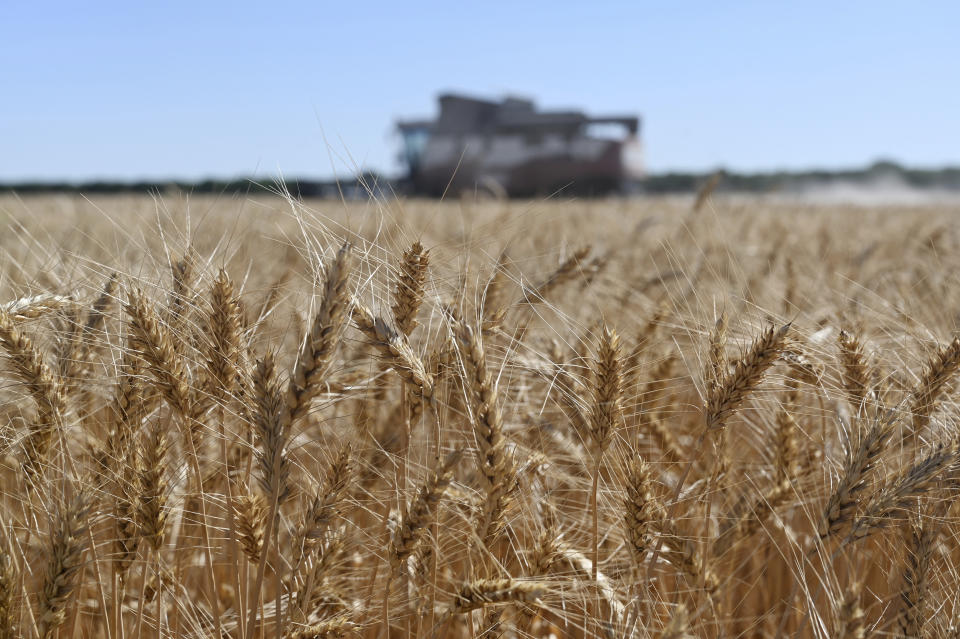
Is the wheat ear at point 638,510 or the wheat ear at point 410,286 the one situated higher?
the wheat ear at point 410,286

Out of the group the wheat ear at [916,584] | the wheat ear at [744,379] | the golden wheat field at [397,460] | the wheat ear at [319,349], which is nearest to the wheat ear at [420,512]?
the golden wheat field at [397,460]

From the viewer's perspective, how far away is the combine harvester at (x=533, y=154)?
826 inches

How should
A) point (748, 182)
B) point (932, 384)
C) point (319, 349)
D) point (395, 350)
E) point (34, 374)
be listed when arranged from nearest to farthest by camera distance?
point (319, 349) < point (395, 350) < point (34, 374) < point (932, 384) < point (748, 182)

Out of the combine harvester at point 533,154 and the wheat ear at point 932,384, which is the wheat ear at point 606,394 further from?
the combine harvester at point 533,154

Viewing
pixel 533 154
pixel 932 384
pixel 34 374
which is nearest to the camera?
pixel 34 374

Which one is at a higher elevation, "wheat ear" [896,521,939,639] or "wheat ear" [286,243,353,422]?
"wheat ear" [286,243,353,422]

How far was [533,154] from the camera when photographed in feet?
68.9

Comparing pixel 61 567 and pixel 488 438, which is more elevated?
pixel 488 438

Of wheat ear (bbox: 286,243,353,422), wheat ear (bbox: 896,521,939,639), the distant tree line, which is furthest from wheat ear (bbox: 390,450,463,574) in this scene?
the distant tree line

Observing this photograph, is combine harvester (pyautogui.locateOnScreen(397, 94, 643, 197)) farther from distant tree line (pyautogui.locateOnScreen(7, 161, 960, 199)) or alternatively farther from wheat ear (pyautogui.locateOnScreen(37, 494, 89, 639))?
wheat ear (pyautogui.locateOnScreen(37, 494, 89, 639))

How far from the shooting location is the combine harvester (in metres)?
21.0

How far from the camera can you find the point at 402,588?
1.32 metres

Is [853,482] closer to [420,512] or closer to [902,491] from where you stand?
[902,491]

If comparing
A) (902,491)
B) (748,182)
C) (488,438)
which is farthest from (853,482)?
(748,182)
